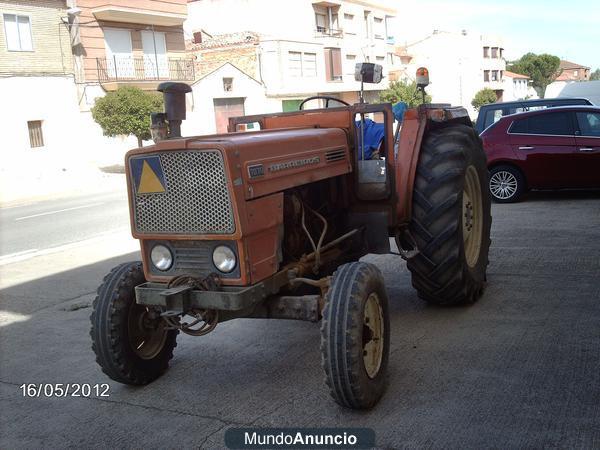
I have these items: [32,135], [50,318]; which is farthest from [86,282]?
[32,135]

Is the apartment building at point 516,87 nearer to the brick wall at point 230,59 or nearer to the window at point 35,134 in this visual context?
A: the brick wall at point 230,59

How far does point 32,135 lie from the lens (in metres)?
26.1

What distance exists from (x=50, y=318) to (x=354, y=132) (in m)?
3.33

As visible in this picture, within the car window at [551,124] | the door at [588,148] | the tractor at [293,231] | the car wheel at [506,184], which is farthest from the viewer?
the car wheel at [506,184]

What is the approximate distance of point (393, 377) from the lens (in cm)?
422

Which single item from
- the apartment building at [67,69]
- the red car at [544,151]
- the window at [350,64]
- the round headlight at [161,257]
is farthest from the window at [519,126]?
the window at [350,64]

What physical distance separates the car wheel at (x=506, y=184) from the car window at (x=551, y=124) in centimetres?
72

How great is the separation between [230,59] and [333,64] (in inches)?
339

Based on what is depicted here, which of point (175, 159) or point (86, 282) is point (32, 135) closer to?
point (86, 282)

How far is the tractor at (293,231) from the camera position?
3.69 meters

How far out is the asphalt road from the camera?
1055 cm

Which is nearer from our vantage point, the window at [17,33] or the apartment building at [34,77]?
the apartment building at [34,77]

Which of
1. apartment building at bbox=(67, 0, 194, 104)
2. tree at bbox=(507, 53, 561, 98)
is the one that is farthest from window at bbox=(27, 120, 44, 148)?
tree at bbox=(507, 53, 561, 98)
